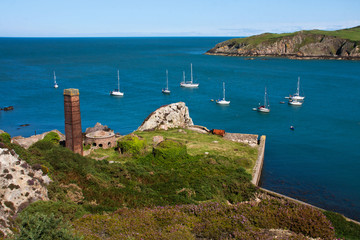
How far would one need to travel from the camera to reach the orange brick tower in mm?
31484

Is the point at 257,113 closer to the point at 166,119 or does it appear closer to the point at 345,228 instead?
the point at 166,119

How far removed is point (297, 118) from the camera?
240 feet

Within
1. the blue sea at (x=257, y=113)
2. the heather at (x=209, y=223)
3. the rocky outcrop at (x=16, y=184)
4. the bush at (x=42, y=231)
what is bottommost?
the blue sea at (x=257, y=113)

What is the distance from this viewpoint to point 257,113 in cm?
7644

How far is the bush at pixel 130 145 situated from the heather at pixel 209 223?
17.4 meters

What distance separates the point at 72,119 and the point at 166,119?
1946cm

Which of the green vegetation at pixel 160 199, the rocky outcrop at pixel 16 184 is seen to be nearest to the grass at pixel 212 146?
the green vegetation at pixel 160 199

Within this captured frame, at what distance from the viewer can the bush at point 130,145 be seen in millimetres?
35125

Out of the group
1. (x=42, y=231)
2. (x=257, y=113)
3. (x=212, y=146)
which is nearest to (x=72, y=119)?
(x=212, y=146)

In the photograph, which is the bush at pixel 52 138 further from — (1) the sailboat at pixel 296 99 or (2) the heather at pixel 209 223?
(1) the sailboat at pixel 296 99

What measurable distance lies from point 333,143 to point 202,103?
124 feet

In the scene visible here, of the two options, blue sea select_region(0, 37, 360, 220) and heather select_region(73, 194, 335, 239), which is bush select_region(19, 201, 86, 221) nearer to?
heather select_region(73, 194, 335, 239)

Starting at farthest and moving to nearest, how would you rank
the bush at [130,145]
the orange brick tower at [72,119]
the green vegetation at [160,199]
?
1. the bush at [130,145]
2. the orange brick tower at [72,119]
3. the green vegetation at [160,199]

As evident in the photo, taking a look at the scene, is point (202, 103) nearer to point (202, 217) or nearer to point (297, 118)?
point (297, 118)
